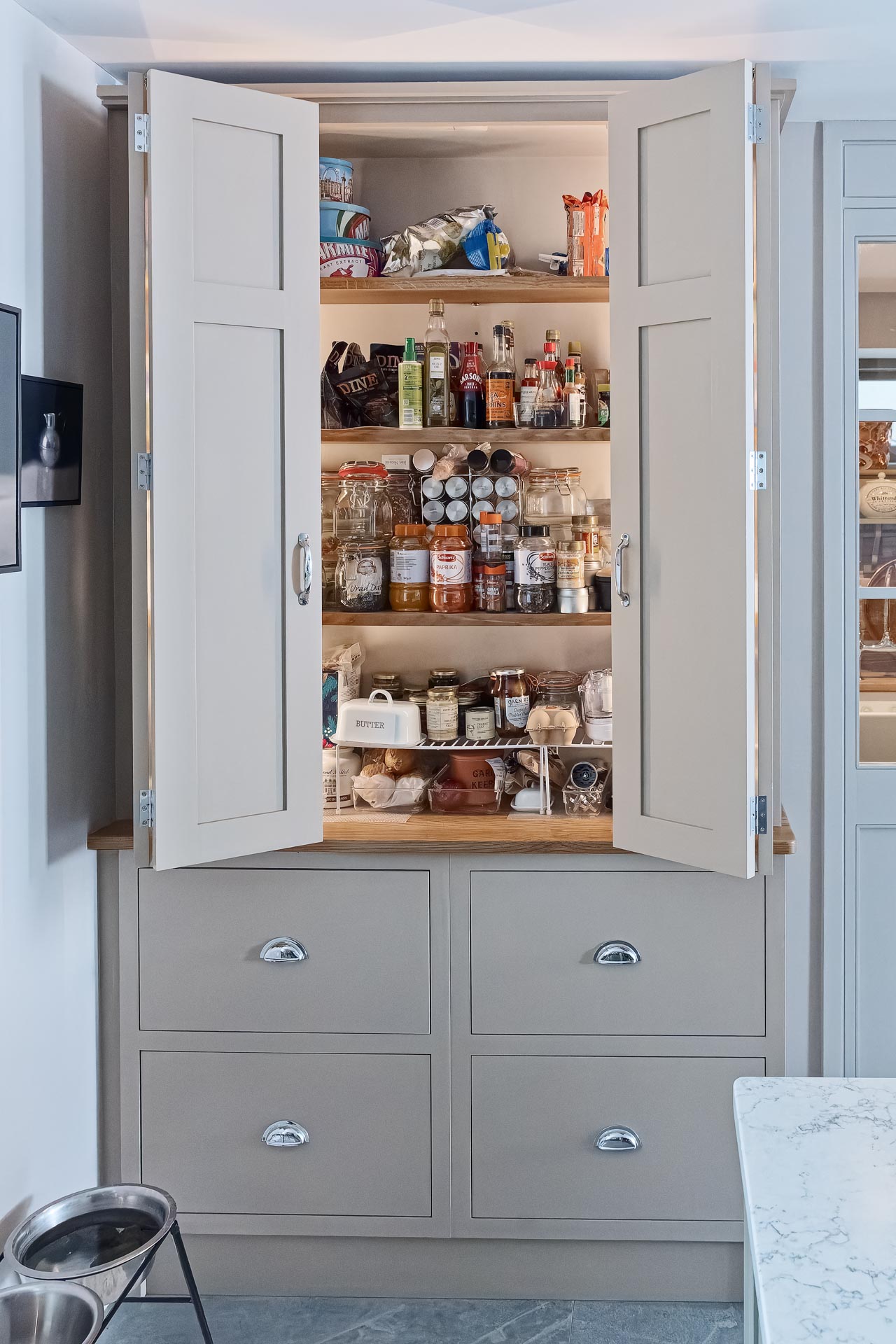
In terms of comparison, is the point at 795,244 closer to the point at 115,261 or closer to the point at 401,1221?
the point at 115,261

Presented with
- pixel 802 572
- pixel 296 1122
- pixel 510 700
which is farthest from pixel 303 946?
pixel 802 572

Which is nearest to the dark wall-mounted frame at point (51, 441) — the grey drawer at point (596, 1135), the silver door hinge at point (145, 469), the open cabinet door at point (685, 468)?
the silver door hinge at point (145, 469)

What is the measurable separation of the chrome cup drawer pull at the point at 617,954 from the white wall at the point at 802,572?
563 mm

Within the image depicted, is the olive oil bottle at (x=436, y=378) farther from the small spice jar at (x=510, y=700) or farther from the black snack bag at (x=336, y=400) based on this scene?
the small spice jar at (x=510, y=700)

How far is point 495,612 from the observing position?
2.35 meters

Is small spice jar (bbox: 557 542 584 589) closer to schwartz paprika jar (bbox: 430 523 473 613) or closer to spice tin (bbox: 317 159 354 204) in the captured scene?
schwartz paprika jar (bbox: 430 523 473 613)

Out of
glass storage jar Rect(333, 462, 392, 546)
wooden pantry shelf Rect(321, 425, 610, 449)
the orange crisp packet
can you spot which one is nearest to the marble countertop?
wooden pantry shelf Rect(321, 425, 610, 449)

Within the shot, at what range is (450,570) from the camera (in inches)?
92.4

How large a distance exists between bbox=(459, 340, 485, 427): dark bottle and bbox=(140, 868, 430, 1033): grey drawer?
974 mm

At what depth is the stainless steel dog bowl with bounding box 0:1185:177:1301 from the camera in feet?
5.91

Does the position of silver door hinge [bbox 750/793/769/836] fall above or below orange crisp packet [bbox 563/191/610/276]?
below

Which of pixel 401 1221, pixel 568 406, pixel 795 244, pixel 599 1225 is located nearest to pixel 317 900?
pixel 401 1221

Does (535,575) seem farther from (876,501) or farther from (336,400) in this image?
(876,501)

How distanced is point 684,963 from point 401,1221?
0.75 meters
